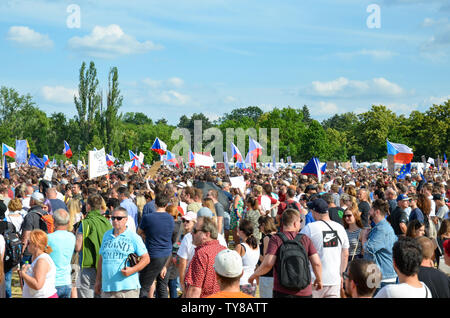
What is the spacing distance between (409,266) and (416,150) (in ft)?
254

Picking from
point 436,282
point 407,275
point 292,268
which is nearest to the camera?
point 407,275

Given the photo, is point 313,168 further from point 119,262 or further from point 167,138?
point 167,138

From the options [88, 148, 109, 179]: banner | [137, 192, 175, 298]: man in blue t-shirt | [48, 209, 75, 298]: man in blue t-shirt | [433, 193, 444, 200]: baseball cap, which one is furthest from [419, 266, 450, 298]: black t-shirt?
[88, 148, 109, 179]: banner

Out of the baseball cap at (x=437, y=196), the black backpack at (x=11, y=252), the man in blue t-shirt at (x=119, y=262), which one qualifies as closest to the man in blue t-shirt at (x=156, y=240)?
the man in blue t-shirt at (x=119, y=262)

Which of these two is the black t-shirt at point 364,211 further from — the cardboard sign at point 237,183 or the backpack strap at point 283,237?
the cardboard sign at point 237,183

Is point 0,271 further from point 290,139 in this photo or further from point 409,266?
point 290,139

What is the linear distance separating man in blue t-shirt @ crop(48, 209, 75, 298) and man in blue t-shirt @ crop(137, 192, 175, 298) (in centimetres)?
113

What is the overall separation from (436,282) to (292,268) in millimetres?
1354

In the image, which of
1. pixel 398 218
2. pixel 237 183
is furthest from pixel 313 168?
pixel 398 218

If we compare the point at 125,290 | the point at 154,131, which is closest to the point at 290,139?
the point at 154,131

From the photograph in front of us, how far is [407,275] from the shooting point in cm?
418

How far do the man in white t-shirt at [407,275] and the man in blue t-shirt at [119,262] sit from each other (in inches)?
114

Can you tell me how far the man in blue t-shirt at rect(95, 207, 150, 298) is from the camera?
5.93 metres

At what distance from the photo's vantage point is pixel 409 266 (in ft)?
13.7
